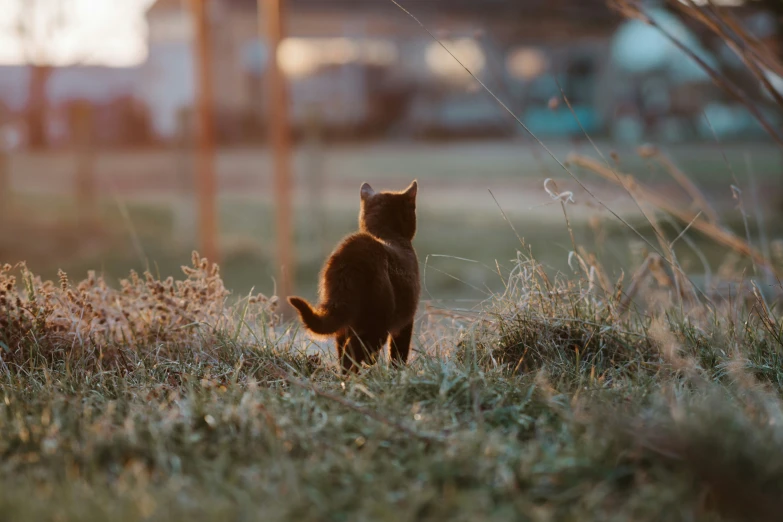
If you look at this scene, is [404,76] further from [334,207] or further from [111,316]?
[111,316]

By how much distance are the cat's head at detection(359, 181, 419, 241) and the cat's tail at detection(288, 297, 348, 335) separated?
1.60 ft

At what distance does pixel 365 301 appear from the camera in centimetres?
243

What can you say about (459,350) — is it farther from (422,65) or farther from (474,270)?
(422,65)

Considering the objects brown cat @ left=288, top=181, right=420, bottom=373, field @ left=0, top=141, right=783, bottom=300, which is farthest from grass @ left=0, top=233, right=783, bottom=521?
field @ left=0, top=141, right=783, bottom=300

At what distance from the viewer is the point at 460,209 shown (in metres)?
13.5

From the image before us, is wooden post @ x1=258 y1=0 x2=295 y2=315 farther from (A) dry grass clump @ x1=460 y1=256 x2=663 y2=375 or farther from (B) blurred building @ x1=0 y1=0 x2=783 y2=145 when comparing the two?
(B) blurred building @ x1=0 y1=0 x2=783 y2=145

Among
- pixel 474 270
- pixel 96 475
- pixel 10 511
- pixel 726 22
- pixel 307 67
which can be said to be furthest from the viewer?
pixel 307 67

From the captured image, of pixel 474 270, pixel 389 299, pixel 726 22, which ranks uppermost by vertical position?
pixel 726 22

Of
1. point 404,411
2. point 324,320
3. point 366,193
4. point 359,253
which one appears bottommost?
point 404,411

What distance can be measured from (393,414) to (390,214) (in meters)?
1.00

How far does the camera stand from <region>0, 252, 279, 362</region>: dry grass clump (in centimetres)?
277

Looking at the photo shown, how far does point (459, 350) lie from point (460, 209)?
10856 millimetres

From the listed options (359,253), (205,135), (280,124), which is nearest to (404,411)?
(359,253)

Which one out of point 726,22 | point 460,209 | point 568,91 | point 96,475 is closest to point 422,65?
point 568,91
